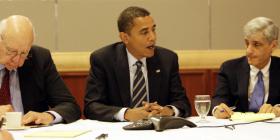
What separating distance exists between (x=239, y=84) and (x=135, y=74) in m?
0.79

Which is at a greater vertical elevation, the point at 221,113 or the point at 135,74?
the point at 135,74

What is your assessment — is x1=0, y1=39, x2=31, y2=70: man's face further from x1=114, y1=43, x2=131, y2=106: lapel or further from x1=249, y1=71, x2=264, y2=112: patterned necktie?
x1=249, y1=71, x2=264, y2=112: patterned necktie

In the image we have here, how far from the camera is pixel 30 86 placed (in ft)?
10.9

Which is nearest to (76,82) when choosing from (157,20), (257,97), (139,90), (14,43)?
(157,20)

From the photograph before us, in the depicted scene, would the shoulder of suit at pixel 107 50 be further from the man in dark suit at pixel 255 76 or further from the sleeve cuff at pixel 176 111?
the man in dark suit at pixel 255 76

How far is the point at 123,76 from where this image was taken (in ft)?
11.9

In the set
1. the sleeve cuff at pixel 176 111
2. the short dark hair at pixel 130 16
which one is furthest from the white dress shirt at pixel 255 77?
the short dark hair at pixel 130 16

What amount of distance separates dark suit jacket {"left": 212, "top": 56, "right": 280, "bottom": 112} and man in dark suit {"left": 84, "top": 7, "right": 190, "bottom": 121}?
34 centimetres

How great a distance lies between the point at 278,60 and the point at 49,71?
1722mm

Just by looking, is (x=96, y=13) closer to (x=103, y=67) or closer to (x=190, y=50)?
(x=190, y=50)

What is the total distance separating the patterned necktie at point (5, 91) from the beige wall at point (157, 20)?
168cm

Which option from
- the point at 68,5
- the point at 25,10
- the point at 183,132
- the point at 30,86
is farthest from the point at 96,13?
the point at 183,132

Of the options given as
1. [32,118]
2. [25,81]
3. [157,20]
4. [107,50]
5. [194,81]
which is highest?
[157,20]

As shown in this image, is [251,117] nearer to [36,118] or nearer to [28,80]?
[36,118]
